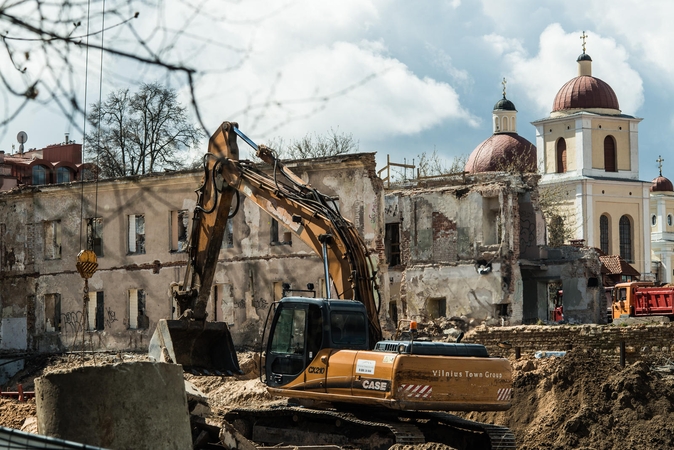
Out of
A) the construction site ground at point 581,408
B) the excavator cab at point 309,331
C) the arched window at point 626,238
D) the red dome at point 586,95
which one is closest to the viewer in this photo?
the excavator cab at point 309,331

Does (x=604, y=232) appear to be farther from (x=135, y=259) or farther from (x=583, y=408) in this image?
(x=583, y=408)

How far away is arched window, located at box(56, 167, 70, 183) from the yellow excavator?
4184 centimetres

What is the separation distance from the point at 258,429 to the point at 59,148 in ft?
163

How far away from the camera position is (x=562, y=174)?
73.3m

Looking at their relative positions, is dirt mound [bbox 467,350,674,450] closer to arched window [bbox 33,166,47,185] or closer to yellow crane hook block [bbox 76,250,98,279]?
yellow crane hook block [bbox 76,250,98,279]

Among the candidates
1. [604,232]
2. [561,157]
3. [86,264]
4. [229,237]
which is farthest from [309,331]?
[561,157]

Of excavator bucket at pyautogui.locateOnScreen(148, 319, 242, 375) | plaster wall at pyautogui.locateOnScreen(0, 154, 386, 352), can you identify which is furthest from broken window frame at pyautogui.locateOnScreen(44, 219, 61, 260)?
excavator bucket at pyautogui.locateOnScreen(148, 319, 242, 375)

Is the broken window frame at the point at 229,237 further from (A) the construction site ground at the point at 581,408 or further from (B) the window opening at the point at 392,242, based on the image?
(A) the construction site ground at the point at 581,408

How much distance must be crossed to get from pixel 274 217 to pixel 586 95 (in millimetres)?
59958

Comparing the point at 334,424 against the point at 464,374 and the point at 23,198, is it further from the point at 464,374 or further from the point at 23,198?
the point at 23,198

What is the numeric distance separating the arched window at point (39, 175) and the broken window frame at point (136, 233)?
24449mm

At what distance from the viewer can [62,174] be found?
58000 millimetres

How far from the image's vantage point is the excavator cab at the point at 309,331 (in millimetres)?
14562

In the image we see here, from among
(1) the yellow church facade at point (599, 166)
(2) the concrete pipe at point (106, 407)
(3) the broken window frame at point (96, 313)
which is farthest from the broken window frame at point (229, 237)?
(1) the yellow church facade at point (599, 166)
